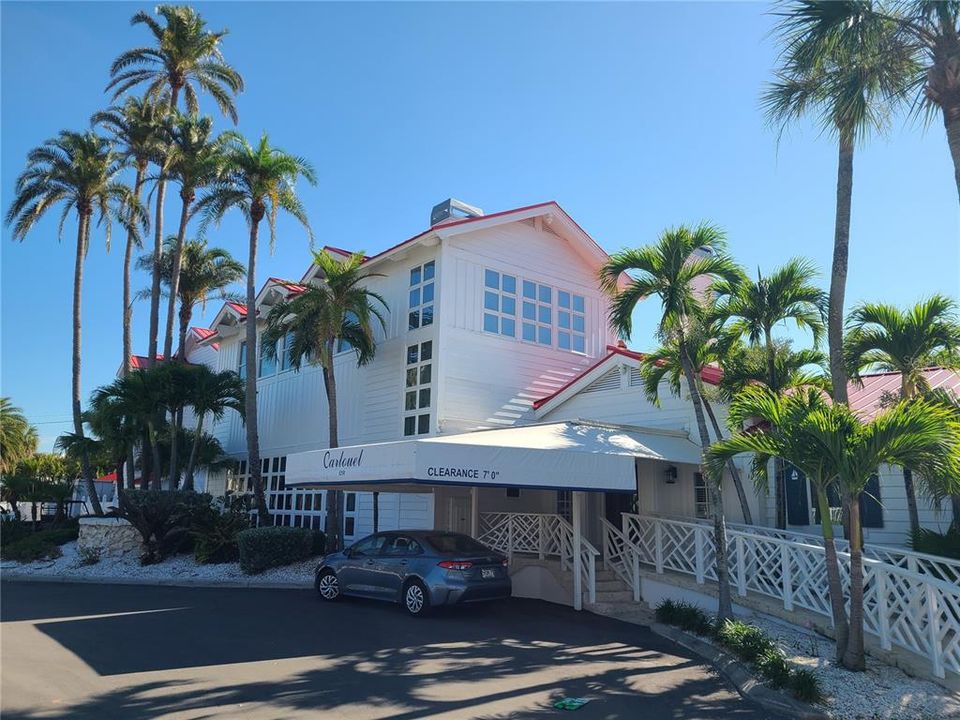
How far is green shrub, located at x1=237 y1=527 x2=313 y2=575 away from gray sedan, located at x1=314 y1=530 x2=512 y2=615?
169 inches

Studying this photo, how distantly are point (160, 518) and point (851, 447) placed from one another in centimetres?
1726

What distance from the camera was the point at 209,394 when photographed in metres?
21.3

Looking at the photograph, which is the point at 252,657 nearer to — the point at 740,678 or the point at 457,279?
the point at 740,678

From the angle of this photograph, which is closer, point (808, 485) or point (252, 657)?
point (252, 657)

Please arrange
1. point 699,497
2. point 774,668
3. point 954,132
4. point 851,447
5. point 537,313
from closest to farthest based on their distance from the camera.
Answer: point 774,668
point 851,447
point 954,132
point 699,497
point 537,313

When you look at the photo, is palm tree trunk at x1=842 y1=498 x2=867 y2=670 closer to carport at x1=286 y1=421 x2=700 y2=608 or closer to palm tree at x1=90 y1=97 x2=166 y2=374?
carport at x1=286 y1=421 x2=700 y2=608

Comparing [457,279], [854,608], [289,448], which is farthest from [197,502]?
[854,608]

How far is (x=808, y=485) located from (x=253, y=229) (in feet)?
50.7

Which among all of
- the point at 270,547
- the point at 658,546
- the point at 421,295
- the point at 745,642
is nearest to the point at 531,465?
the point at 658,546

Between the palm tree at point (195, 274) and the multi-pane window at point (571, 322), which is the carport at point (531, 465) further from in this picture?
the palm tree at point (195, 274)

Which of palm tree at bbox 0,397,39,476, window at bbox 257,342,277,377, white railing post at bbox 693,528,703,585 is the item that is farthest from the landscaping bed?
palm tree at bbox 0,397,39,476

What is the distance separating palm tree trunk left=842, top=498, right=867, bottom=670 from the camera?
25.7 feet

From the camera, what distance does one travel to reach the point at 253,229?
19.8 m

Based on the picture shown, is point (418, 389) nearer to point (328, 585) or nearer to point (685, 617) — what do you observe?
point (328, 585)
